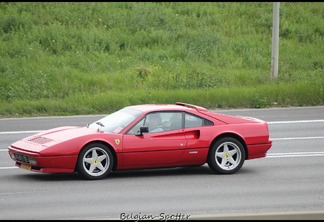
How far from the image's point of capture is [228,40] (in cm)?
3269

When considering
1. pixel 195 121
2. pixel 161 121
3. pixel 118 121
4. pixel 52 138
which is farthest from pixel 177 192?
pixel 52 138

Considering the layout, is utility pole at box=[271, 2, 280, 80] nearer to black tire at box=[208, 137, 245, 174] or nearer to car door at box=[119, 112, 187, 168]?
black tire at box=[208, 137, 245, 174]

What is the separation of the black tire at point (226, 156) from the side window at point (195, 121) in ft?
1.22

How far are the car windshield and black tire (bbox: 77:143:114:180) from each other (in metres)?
0.49

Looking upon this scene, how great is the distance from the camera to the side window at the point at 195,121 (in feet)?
44.3

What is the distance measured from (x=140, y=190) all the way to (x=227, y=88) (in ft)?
48.9

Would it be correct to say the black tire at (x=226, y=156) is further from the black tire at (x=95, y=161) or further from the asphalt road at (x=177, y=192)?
the black tire at (x=95, y=161)

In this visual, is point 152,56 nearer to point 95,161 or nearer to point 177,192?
point 95,161

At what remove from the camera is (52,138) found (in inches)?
513

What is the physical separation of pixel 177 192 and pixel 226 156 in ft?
6.40

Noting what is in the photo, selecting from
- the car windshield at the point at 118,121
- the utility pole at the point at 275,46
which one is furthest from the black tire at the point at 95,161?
the utility pole at the point at 275,46

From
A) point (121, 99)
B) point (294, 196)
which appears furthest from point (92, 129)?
point (121, 99)

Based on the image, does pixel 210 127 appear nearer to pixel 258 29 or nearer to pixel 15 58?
pixel 15 58

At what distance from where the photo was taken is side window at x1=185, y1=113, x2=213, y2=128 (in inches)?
532
